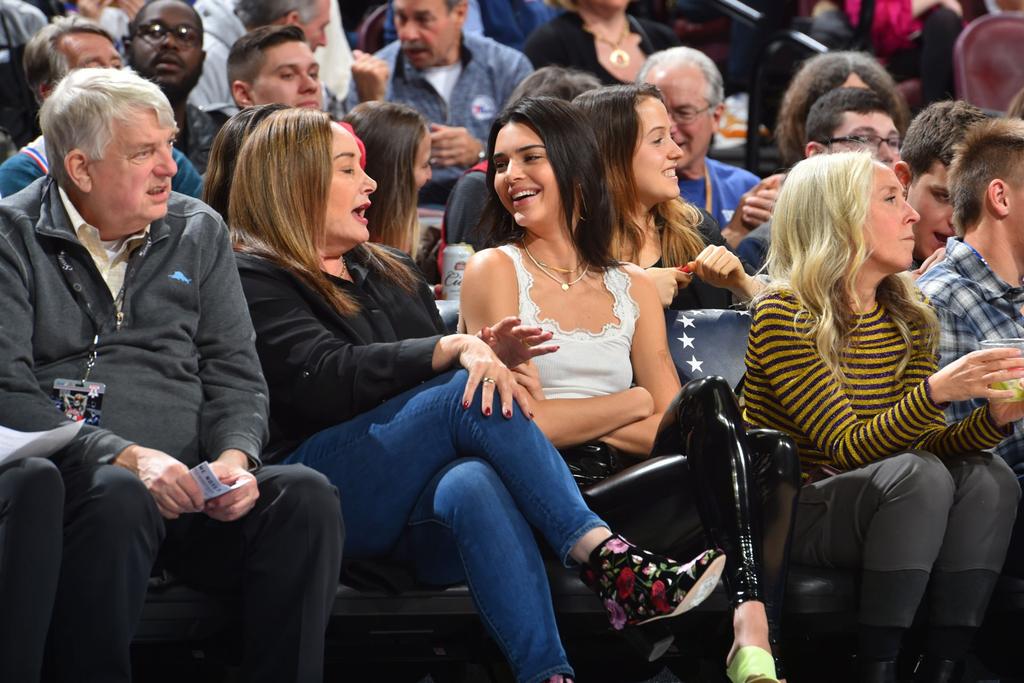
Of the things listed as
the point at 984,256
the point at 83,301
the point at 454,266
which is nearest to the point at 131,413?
the point at 83,301

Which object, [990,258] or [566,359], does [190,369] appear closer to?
[566,359]

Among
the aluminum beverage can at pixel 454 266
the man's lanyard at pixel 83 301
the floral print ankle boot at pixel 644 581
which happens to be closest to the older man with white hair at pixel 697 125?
the aluminum beverage can at pixel 454 266

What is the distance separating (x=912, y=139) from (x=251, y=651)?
2.35m

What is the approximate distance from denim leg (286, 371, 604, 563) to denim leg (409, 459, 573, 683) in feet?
0.12

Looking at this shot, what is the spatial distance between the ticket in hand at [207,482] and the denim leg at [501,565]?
42cm

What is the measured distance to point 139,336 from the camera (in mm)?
2760

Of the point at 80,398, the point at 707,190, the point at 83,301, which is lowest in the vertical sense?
the point at 707,190

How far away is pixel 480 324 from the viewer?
3.12m

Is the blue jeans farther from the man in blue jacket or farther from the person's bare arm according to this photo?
the man in blue jacket

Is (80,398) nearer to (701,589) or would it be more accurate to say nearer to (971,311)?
(701,589)

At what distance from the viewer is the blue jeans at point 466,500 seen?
8.50 feet

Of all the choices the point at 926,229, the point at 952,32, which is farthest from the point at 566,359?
the point at 952,32

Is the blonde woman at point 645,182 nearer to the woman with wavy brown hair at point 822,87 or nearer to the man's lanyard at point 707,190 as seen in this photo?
the man's lanyard at point 707,190

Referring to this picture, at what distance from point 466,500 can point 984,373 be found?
3.31ft
